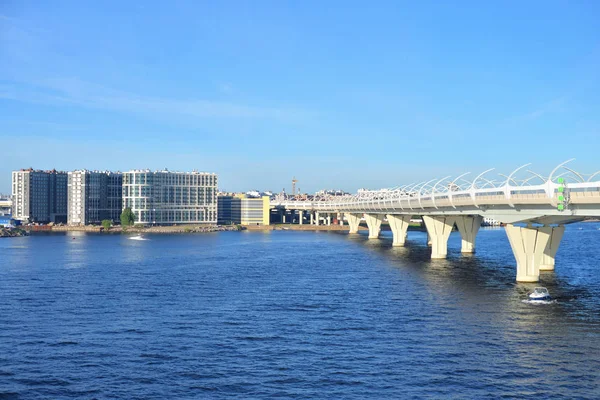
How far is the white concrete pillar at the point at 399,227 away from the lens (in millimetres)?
148250

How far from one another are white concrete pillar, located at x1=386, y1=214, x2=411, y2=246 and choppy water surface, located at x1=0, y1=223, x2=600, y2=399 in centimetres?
6146

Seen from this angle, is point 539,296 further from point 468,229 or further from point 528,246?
point 468,229

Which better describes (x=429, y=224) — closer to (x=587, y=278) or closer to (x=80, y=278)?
(x=587, y=278)

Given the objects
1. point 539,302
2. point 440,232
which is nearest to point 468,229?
point 440,232

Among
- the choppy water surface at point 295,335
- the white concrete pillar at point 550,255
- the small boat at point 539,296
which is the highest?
the white concrete pillar at point 550,255

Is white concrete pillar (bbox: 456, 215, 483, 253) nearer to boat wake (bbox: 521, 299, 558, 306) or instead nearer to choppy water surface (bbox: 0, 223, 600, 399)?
choppy water surface (bbox: 0, 223, 600, 399)

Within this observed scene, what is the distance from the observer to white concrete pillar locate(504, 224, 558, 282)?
229 ft

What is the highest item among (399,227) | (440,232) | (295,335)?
(399,227)

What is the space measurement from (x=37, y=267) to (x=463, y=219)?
223 feet

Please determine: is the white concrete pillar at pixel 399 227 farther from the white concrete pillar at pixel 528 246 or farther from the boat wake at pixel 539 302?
the boat wake at pixel 539 302

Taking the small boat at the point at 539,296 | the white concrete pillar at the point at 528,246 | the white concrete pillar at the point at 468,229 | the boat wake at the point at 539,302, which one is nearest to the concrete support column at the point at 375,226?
the white concrete pillar at the point at 468,229

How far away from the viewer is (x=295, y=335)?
46.7 meters

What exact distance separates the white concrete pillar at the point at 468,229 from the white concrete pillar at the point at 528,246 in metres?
44.2

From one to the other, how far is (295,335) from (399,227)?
106490 mm
